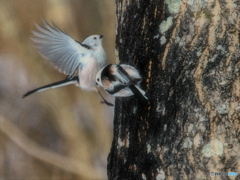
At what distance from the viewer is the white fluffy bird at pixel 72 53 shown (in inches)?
83.0

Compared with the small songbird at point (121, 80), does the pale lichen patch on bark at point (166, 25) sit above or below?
above

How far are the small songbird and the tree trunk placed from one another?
3 cm

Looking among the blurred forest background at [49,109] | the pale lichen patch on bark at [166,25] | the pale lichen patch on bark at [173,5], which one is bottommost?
the blurred forest background at [49,109]

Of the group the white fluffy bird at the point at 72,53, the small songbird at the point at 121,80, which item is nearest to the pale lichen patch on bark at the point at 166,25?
the small songbird at the point at 121,80

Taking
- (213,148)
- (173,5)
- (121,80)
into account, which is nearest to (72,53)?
(121,80)

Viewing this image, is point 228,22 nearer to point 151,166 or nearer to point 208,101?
point 208,101

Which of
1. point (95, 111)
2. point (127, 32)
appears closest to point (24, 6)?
point (95, 111)

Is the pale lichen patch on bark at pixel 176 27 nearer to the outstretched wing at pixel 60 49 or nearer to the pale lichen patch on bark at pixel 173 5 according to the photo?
the pale lichen patch on bark at pixel 173 5

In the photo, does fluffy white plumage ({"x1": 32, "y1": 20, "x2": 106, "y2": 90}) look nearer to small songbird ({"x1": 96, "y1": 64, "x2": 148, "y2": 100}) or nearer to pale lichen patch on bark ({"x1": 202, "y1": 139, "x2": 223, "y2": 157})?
small songbird ({"x1": 96, "y1": 64, "x2": 148, "y2": 100})

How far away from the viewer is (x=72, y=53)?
2.15m

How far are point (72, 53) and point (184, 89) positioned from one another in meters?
0.58

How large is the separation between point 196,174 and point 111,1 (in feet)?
11.2

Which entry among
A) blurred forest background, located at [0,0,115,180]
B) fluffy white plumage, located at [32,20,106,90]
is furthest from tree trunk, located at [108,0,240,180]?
blurred forest background, located at [0,0,115,180]

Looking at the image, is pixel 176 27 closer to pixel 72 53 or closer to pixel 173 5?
pixel 173 5
